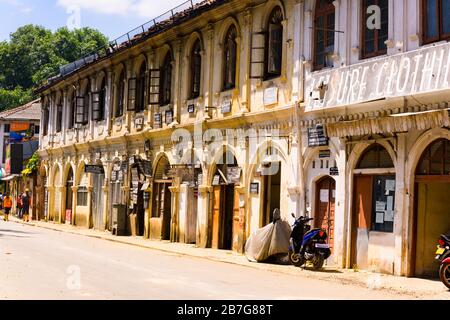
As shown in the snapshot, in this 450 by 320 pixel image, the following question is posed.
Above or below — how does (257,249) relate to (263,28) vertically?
below

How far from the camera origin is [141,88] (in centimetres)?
3095

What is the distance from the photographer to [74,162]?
3941 centimetres

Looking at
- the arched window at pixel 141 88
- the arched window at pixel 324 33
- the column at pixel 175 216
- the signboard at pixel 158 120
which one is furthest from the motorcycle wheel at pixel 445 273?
the arched window at pixel 141 88

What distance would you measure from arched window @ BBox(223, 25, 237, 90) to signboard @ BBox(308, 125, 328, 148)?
4.92 meters

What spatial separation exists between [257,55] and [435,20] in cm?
730

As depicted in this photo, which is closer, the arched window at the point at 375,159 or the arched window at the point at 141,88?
the arched window at the point at 375,159

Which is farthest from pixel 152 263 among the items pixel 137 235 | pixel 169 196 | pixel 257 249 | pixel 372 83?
pixel 137 235

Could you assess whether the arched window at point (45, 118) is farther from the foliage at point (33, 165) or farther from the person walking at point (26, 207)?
the person walking at point (26, 207)

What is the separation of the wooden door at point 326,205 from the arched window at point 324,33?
9.82 feet

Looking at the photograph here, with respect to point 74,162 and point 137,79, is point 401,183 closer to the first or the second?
point 137,79

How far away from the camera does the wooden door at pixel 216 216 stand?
2408 cm

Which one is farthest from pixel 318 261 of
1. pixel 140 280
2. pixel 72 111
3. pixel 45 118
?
pixel 45 118
